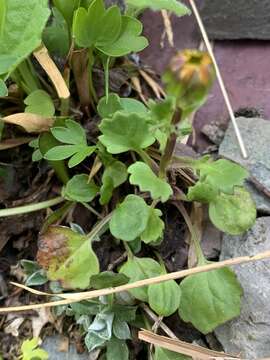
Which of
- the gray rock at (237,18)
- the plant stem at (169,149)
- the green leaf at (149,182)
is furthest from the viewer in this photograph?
the gray rock at (237,18)

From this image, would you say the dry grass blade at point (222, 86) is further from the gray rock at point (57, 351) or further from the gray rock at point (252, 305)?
the gray rock at point (57, 351)

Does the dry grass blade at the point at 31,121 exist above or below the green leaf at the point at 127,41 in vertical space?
below

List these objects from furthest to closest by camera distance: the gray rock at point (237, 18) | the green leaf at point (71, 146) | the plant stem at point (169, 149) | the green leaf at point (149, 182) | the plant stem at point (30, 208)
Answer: the gray rock at point (237, 18) → the plant stem at point (30, 208) → the green leaf at point (71, 146) → the green leaf at point (149, 182) → the plant stem at point (169, 149)

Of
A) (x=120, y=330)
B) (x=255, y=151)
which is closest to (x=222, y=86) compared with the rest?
(x=255, y=151)

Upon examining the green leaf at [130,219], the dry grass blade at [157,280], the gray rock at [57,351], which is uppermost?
the green leaf at [130,219]

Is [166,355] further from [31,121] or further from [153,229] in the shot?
[31,121]

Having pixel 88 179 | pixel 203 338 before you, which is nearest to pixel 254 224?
pixel 203 338

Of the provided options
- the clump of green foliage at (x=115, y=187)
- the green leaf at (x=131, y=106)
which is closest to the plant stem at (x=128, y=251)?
the clump of green foliage at (x=115, y=187)

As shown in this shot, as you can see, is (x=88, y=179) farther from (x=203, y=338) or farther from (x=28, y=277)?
(x=203, y=338)
